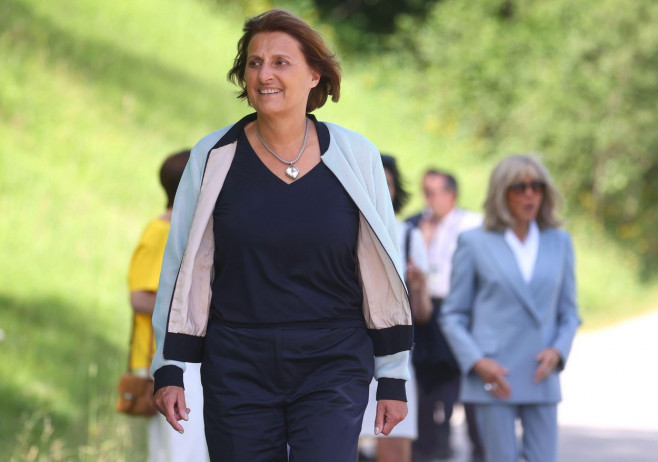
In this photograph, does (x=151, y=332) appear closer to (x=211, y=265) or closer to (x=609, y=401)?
(x=211, y=265)

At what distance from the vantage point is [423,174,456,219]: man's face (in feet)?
36.9

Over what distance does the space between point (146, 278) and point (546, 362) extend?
1.97 m

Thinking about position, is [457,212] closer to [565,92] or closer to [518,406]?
[518,406]

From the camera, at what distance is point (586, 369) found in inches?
573

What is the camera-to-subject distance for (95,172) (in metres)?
14.8

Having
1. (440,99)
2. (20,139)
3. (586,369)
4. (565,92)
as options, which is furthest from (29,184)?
(440,99)

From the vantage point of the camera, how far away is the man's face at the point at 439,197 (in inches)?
443

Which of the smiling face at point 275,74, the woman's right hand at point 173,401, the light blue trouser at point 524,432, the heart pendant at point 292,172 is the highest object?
the smiling face at point 275,74

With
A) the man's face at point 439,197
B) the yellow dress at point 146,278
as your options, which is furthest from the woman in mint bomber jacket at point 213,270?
the man's face at point 439,197

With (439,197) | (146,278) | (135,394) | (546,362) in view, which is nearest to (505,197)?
(546,362)

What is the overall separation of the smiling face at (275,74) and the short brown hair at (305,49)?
0.02 metres

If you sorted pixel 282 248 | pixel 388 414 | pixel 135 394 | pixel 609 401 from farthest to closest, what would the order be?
1. pixel 609 401
2. pixel 135 394
3. pixel 388 414
4. pixel 282 248

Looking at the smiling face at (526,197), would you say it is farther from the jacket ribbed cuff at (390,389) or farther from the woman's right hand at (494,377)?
the jacket ribbed cuff at (390,389)

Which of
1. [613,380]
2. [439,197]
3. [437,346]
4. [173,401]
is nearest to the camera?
[173,401]
